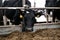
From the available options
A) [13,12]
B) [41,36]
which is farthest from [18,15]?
[41,36]

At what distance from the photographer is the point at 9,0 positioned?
13.2 feet

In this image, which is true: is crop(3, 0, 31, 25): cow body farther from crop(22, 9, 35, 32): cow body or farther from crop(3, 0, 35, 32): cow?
crop(22, 9, 35, 32): cow body

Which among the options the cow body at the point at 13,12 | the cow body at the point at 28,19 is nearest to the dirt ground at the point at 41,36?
the cow body at the point at 28,19

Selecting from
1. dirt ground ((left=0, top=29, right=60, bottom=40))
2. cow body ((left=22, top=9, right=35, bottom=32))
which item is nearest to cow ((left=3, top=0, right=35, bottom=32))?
cow body ((left=22, top=9, right=35, bottom=32))

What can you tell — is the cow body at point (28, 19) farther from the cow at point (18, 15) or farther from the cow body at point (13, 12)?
the cow body at point (13, 12)

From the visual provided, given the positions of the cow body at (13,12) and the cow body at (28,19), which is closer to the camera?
the cow body at (28,19)

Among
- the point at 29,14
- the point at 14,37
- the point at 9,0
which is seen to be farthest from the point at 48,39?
the point at 9,0

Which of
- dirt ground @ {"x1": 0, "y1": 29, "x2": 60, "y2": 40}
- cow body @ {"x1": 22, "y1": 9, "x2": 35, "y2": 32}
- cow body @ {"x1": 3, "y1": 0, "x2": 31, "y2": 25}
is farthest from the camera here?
cow body @ {"x1": 3, "y1": 0, "x2": 31, "y2": 25}

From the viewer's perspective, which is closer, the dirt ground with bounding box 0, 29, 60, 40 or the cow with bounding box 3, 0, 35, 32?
the dirt ground with bounding box 0, 29, 60, 40

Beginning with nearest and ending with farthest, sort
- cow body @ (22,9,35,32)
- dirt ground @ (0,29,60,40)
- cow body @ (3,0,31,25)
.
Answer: dirt ground @ (0,29,60,40) < cow body @ (22,9,35,32) < cow body @ (3,0,31,25)

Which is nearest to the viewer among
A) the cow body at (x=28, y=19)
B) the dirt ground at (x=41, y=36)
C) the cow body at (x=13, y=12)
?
the dirt ground at (x=41, y=36)

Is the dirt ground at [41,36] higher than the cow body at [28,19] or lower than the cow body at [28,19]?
lower

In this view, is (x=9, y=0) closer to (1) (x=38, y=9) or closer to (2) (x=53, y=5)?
(1) (x=38, y=9)

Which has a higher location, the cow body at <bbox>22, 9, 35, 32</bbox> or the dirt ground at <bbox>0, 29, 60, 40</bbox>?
the cow body at <bbox>22, 9, 35, 32</bbox>
